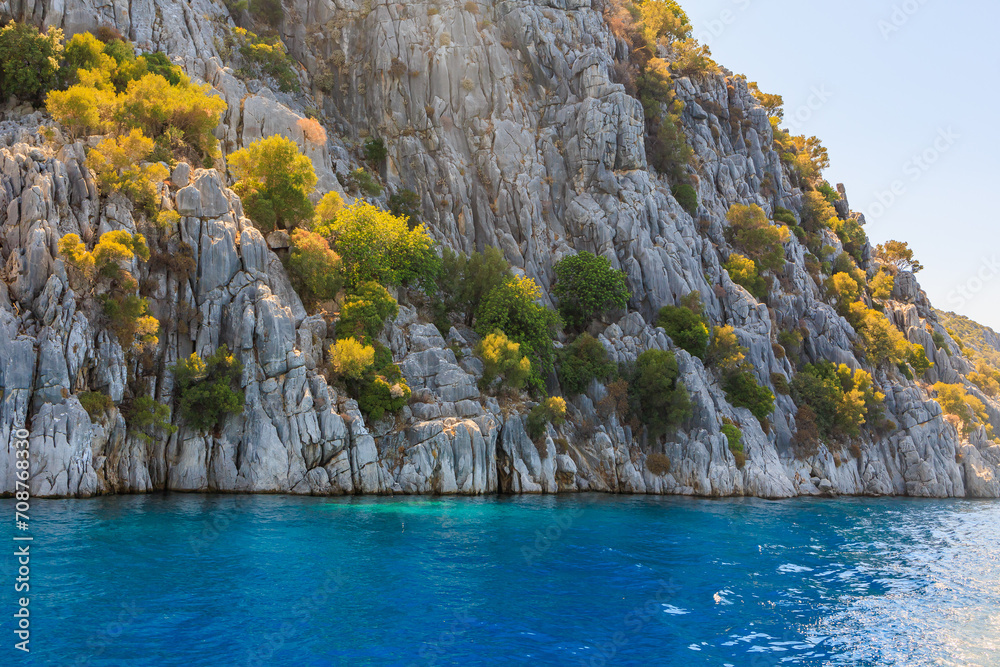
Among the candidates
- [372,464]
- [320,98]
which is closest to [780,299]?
[372,464]

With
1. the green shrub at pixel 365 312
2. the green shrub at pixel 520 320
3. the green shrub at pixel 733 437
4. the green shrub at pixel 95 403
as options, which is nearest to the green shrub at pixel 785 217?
the green shrub at pixel 733 437

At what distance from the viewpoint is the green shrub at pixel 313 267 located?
183 ft

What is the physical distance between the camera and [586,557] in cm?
3138

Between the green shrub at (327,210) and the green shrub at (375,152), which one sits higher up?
the green shrub at (375,152)

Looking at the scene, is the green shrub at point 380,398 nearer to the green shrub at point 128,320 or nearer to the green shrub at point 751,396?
the green shrub at point 128,320

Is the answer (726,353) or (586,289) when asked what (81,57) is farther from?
(726,353)

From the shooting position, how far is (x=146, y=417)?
43844 millimetres

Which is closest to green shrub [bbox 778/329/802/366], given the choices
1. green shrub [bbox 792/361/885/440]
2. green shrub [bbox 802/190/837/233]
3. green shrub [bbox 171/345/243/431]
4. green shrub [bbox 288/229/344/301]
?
green shrub [bbox 792/361/885/440]

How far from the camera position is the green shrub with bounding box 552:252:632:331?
73438 millimetres

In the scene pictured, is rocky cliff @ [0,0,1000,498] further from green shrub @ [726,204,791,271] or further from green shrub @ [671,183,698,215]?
green shrub @ [726,204,791,271]

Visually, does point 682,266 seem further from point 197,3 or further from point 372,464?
point 197,3

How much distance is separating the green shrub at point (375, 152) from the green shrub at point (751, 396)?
51.9 m

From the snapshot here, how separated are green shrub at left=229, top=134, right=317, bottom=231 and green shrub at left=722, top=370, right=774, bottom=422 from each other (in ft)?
161

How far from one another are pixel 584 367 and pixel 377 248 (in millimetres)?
24518
